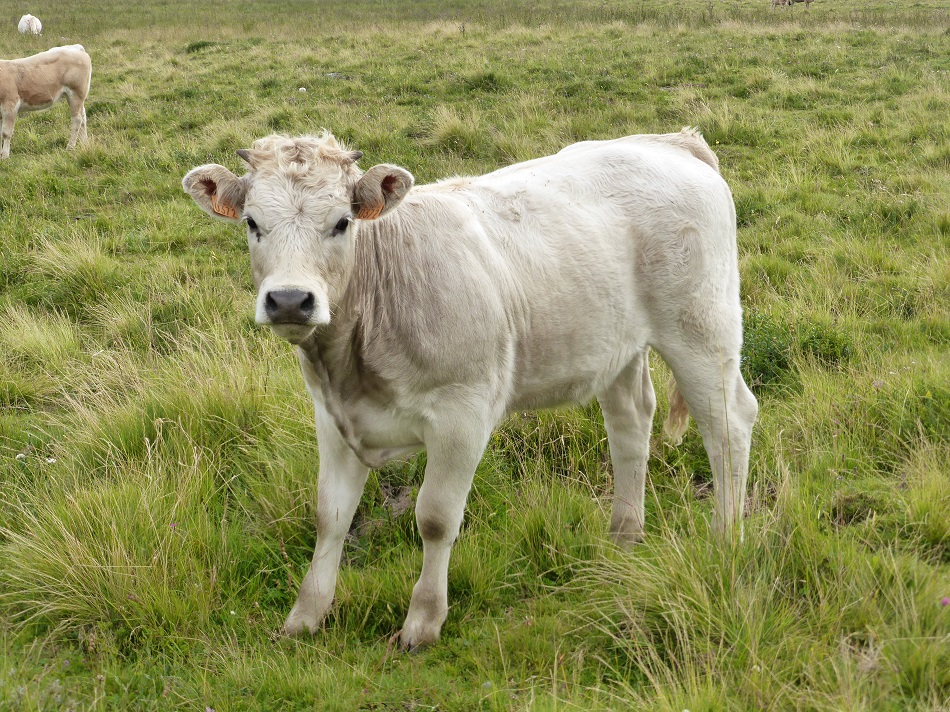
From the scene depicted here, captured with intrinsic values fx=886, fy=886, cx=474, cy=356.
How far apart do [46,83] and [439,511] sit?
1348cm

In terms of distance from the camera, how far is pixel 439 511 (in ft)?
11.3

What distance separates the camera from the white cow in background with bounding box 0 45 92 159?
13.3 metres

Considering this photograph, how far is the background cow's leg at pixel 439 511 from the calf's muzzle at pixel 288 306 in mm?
780

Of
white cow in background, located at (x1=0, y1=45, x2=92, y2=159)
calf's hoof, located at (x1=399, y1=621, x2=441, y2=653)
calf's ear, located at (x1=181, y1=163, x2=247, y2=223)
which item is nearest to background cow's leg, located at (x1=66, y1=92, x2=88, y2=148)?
white cow in background, located at (x1=0, y1=45, x2=92, y2=159)

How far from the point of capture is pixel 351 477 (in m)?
3.78

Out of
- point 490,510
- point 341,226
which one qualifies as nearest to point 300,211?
point 341,226

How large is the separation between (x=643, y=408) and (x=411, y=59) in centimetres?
1494

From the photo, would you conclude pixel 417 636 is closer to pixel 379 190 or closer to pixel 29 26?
pixel 379 190

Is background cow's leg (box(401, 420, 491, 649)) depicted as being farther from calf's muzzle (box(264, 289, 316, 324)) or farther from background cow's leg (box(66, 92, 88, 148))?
background cow's leg (box(66, 92, 88, 148))

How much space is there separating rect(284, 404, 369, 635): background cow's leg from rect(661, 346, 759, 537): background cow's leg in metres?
1.53

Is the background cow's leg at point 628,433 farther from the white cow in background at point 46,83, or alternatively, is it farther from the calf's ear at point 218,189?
the white cow in background at point 46,83

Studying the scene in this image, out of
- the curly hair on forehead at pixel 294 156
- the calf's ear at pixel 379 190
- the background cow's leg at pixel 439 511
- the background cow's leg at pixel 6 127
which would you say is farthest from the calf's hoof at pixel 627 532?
the background cow's leg at pixel 6 127

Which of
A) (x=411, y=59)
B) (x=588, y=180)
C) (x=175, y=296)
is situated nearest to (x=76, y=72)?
(x=411, y=59)

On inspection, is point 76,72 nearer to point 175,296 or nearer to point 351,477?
point 175,296
